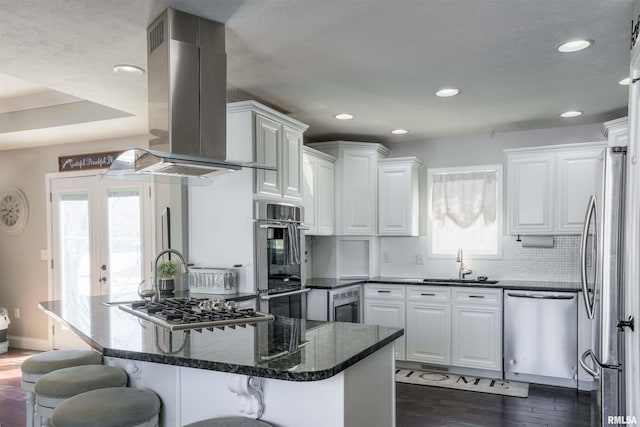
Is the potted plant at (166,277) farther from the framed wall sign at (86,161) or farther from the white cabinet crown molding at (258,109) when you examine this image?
the framed wall sign at (86,161)

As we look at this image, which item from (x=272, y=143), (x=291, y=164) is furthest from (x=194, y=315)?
(x=291, y=164)

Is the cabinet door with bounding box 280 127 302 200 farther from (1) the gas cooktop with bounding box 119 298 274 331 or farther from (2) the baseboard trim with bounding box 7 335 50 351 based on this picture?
(2) the baseboard trim with bounding box 7 335 50 351

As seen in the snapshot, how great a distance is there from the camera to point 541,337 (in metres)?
4.42

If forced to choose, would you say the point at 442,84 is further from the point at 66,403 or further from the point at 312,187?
the point at 66,403

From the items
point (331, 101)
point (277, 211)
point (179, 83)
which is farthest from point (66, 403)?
point (331, 101)

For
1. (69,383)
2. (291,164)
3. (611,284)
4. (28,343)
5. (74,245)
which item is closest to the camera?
(69,383)

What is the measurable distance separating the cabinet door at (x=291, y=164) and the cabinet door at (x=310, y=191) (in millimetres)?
308

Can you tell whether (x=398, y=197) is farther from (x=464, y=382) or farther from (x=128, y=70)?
(x=128, y=70)

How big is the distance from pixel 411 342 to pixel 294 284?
1531 millimetres

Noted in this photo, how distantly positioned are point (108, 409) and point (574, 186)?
14.6ft

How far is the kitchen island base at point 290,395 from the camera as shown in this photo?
5.60ft

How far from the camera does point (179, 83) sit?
8.28ft

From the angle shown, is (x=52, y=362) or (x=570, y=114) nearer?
(x=52, y=362)

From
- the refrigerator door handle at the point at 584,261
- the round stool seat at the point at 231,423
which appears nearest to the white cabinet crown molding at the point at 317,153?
the refrigerator door handle at the point at 584,261
